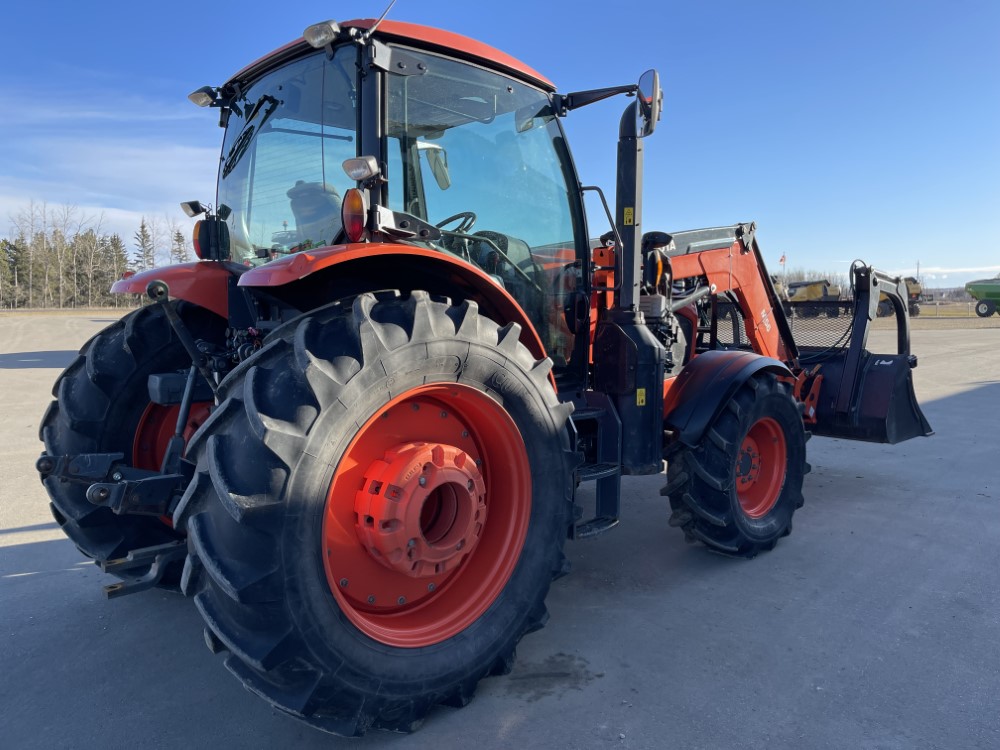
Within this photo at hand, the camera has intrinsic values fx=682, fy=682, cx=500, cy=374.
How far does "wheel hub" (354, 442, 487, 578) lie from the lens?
2.42 metres

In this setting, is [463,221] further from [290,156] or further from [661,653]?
[661,653]

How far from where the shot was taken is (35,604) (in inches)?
134

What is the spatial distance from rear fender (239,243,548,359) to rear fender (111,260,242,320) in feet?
1.48

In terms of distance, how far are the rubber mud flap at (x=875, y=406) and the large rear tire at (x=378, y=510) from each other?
366cm

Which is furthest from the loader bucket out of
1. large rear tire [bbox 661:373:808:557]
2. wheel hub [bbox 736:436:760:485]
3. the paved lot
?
wheel hub [bbox 736:436:760:485]

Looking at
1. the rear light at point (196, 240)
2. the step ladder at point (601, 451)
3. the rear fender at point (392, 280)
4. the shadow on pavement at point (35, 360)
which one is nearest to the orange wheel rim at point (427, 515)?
the rear fender at point (392, 280)

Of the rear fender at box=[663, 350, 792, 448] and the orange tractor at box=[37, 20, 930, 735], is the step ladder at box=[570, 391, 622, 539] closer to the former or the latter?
the orange tractor at box=[37, 20, 930, 735]

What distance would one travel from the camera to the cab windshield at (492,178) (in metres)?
2.93

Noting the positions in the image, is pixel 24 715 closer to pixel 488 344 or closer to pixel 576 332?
pixel 488 344

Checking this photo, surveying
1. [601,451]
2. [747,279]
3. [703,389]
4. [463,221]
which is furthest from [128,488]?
[747,279]

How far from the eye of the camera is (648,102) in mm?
3480

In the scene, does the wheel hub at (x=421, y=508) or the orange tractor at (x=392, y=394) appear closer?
the orange tractor at (x=392, y=394)

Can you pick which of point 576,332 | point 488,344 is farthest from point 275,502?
point 576,332

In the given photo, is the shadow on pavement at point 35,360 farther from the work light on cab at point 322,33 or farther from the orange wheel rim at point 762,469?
the orange wheel rim at point 762,469
